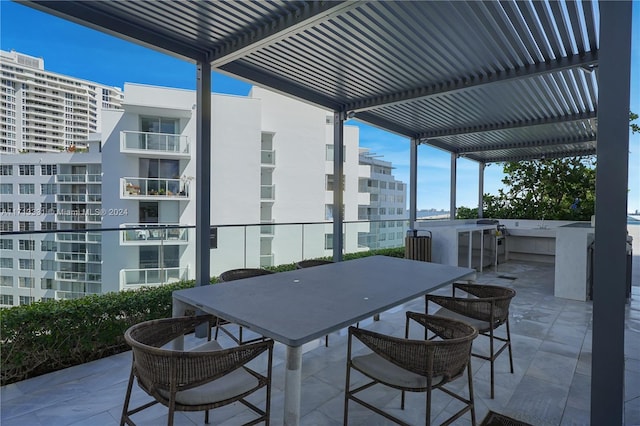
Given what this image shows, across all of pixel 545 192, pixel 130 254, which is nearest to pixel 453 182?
pixel 545 192

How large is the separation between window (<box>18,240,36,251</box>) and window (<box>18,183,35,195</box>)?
33.5 metres

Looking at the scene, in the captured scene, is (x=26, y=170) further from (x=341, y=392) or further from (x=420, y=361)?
(x=420, y=361)

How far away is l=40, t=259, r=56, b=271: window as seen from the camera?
3.11 metres

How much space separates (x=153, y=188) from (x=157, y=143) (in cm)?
212

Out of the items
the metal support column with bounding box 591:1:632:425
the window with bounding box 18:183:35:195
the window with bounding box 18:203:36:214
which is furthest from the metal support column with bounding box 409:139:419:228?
the window with bounding box 18:183:35:195

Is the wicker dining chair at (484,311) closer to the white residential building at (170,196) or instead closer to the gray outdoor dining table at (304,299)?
the gray outdoor dining table at (304,299)

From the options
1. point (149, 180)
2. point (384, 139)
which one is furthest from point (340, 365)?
point (384, 139)

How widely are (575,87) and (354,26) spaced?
11.2 ft

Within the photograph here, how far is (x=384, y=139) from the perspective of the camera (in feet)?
119

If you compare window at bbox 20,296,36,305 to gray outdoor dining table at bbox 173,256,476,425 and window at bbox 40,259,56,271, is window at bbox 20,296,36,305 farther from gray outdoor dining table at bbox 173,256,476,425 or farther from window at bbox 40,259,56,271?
gray outdoor dining table at bbox 173,256,476,425

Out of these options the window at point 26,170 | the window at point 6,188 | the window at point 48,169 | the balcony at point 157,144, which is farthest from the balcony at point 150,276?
the window at point 6,188

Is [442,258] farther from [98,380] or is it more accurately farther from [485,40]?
[98,380]

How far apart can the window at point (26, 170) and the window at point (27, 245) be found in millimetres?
33397

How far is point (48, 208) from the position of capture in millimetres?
26641
